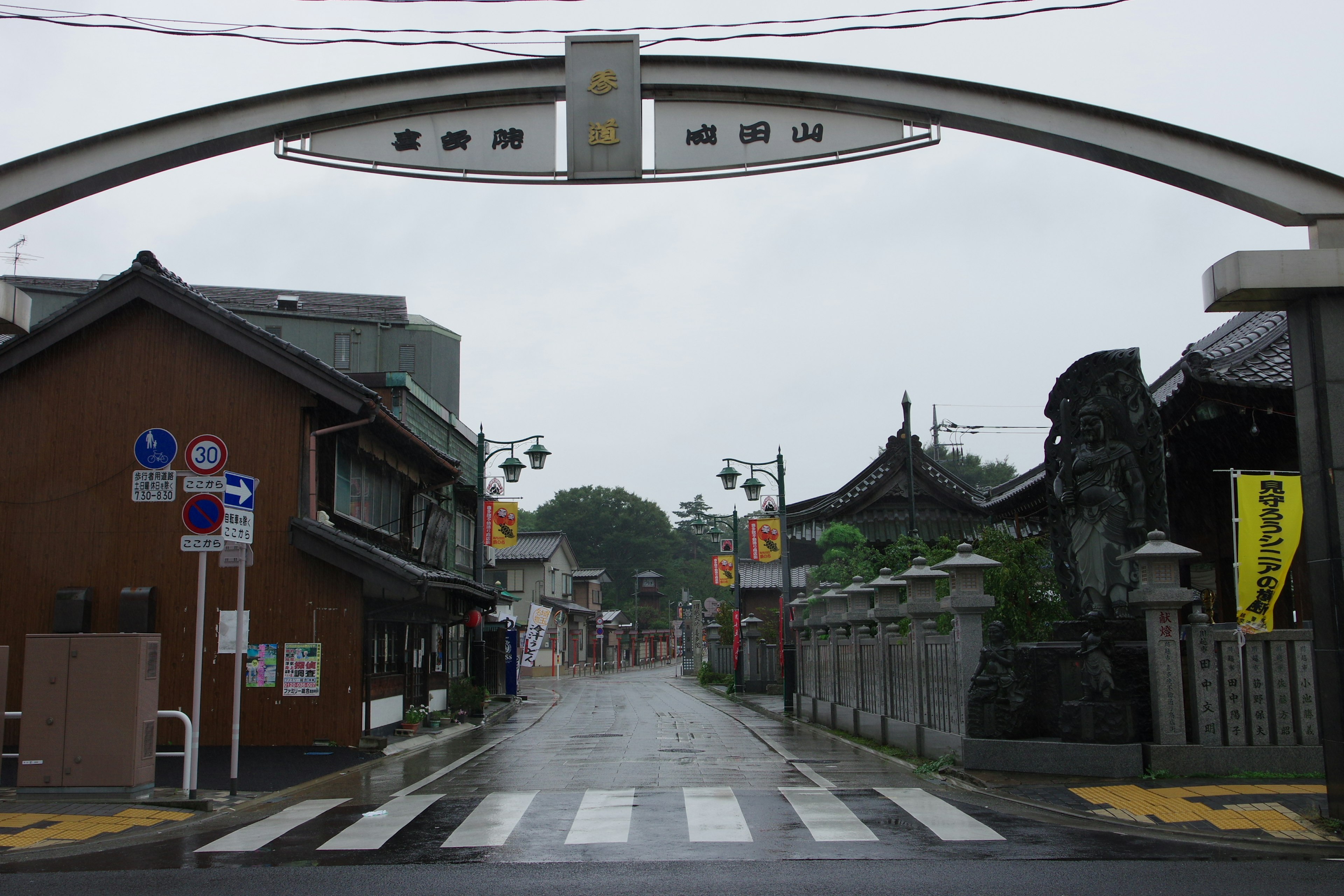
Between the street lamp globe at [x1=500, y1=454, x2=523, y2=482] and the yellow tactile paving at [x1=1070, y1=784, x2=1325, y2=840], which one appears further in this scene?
the street lamp globe at [x1=500, y1=454, x2=523, y2=482]

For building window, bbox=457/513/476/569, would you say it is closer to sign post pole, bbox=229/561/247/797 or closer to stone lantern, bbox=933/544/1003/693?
sign post pole, bbox=229/561/247/797

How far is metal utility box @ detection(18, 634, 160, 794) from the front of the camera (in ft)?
37.1

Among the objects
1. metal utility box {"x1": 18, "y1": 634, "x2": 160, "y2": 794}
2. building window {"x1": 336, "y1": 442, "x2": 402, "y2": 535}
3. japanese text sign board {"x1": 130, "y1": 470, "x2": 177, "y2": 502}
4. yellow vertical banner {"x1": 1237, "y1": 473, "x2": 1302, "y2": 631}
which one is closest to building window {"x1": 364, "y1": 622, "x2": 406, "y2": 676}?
building window {"x1": 336, "y1": 442, "x2": 402, "y2": 535}

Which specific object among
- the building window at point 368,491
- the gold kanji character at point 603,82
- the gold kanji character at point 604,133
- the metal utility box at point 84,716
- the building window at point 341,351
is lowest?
the metal utility box at point 84,716

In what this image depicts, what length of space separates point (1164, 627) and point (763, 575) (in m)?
42.4

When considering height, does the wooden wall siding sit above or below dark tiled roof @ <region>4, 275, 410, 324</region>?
below

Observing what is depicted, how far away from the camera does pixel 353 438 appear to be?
2141 cm

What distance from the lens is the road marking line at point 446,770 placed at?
41.2 feet

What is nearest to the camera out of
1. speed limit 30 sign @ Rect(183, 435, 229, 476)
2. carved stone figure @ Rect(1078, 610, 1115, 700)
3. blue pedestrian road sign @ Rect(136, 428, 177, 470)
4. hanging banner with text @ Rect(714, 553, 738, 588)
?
carved stone figure @ Rect(1078, 610, 1115, 700)

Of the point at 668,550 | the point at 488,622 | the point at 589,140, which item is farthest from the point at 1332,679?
the point at 668,550

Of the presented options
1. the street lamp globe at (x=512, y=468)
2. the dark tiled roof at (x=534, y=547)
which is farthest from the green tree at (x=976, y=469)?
the street lamp globe at (x=512, y=468)

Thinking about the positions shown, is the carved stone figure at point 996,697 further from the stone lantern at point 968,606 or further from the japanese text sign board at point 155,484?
the japanese text sign board at point 155,484

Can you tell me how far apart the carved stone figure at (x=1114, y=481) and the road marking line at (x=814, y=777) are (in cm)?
394

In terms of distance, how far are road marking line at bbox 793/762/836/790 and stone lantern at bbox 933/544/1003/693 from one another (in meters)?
2.04
